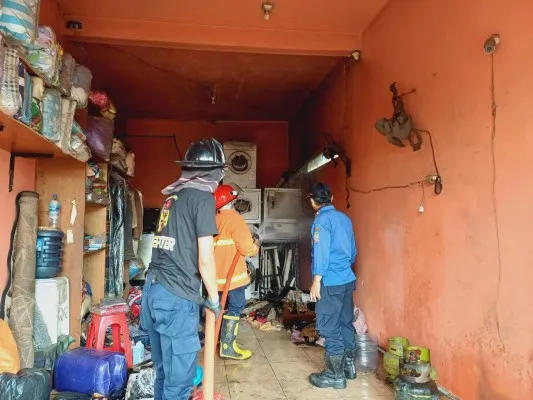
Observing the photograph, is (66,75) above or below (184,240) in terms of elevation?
above

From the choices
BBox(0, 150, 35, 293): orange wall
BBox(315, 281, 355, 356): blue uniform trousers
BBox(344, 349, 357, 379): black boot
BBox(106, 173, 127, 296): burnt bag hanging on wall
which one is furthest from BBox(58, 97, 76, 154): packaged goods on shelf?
BBox(344, 349, 357, 379): black boot

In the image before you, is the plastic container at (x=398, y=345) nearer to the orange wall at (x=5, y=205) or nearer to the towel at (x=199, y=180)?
the towel at (x=199, y=180)

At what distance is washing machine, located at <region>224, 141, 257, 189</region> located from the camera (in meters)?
7.02

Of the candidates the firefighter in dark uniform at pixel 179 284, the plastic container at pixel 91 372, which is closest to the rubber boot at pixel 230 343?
the plastic container at pixel 91 372

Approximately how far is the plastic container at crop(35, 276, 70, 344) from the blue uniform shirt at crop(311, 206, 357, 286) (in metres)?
2.05

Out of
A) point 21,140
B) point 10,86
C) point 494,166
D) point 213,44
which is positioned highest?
point 213,44

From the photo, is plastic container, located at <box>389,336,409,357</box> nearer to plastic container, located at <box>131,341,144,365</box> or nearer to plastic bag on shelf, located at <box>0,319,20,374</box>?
plastic container, located at <box>131,341,144,365</box>

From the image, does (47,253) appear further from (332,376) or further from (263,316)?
(263,316)

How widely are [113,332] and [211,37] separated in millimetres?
2919

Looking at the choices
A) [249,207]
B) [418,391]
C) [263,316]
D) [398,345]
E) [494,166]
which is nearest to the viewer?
[494,166]

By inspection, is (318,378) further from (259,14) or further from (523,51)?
(259,14)

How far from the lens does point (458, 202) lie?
8.76ft

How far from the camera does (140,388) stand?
279 cm

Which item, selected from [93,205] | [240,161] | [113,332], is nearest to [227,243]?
[113,332]
